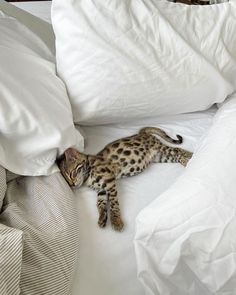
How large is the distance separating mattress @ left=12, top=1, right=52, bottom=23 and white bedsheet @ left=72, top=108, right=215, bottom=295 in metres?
0.72

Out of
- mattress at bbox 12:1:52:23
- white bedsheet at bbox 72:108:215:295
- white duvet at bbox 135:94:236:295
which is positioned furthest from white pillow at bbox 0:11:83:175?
mattress at bbox 12:1:52:23

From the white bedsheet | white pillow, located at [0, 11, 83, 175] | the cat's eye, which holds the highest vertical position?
white pillow, located at [0, 11, 83, 175]

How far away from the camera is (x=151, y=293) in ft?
2.07

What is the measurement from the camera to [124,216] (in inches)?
29.8

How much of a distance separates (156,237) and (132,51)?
18.6 inches

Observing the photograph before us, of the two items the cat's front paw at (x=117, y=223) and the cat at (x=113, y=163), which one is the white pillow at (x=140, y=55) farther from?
the cat's front paw at (x=117, y=223)

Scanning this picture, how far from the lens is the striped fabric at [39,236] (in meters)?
0.56

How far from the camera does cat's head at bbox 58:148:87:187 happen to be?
0.80 m

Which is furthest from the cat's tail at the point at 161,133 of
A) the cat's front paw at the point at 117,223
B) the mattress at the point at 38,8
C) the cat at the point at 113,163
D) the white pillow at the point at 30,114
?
the mattress at the point at 38,8

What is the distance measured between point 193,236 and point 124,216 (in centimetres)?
21

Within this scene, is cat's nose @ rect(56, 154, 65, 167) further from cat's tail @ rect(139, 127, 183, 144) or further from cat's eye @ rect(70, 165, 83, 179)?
cat's tail @ rect(139, 127, 183, 144)

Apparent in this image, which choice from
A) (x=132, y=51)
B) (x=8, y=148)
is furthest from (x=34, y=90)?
(x=132, y=51)

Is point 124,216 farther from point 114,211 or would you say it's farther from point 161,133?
point 161,133

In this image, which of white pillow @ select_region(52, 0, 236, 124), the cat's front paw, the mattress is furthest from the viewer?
the mattress
